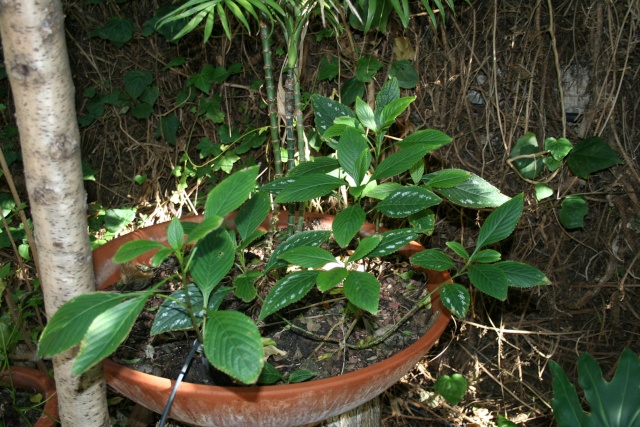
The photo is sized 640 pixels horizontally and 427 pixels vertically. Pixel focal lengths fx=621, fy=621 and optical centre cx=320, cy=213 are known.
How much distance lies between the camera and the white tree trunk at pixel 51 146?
79 centimetres

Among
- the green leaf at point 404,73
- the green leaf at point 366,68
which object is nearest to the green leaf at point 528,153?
the green leaf at point 404,73

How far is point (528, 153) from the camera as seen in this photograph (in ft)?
5.32

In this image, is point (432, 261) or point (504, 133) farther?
point (504, 133)

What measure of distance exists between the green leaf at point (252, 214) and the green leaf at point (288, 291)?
0.48ft

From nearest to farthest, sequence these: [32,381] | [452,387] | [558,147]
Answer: [32,381] → [558,147] → [452,387]

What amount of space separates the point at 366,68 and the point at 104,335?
1049mm

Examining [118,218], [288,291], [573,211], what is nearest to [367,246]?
[288,291]

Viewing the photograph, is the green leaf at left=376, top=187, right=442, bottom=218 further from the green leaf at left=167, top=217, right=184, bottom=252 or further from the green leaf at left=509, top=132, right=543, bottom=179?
the green leaf at left=509, top=132, right=543, bottom=179

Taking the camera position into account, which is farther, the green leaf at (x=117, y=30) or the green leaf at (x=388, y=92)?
the green leaf at (x=117, y=30)

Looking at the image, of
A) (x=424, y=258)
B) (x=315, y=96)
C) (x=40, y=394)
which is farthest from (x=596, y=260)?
(x=40, y=394)

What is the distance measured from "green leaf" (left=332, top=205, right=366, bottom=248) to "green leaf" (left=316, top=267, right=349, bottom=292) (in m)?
0.04

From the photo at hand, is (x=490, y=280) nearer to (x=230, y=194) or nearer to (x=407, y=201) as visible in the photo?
(x=407, y=201)

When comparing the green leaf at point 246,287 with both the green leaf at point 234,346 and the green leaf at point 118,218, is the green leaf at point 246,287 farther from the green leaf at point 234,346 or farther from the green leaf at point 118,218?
the green leaf at point 118,218

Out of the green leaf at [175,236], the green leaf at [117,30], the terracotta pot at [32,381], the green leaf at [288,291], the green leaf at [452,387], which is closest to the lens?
the green leaf at [175,236]
